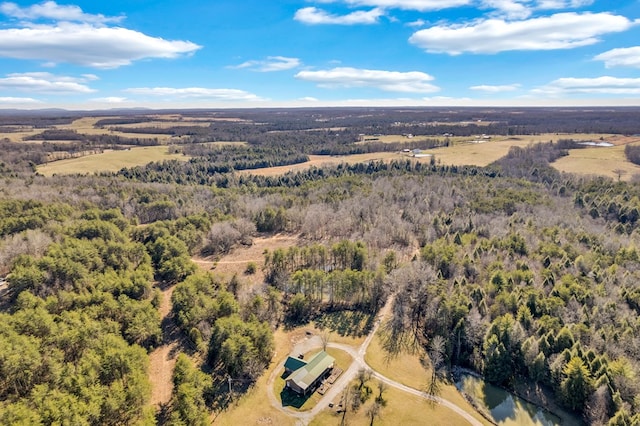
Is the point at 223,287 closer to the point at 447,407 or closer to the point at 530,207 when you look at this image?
the point at 447,407

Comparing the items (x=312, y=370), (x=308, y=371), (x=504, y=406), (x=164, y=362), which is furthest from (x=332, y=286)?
(x=504, y=406)

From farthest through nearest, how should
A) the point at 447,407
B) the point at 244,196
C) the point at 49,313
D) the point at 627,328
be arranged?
the point at 244,196 < the point at 49,313 < the point at 627,328 < the point at 447,407

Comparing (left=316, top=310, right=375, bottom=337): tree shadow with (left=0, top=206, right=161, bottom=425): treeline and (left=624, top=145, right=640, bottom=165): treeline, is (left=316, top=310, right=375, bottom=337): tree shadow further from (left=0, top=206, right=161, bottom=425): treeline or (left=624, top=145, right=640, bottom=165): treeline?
(left=624, top=145, right=640, bottom=165): treeline

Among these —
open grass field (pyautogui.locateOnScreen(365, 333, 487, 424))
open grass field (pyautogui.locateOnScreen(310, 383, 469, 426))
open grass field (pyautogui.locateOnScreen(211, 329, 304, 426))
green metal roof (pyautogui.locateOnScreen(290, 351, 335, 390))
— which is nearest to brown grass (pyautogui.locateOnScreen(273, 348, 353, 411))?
open grass field (pyautogui.locateOnScreen(211, 329, 304, 426))

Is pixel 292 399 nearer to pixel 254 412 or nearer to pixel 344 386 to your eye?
pixel 254 412

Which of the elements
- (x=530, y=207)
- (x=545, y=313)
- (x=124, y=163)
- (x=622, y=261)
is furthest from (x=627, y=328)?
(x=124, y=163)

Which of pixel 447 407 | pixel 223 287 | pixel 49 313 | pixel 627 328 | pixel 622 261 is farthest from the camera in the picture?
pixel 622 261

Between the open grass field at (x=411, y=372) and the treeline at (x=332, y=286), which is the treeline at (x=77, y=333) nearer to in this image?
the treeline at (x=332, y=286)

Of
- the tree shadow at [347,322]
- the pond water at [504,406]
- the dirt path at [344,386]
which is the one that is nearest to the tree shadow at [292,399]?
the dirt path at [344,386]
